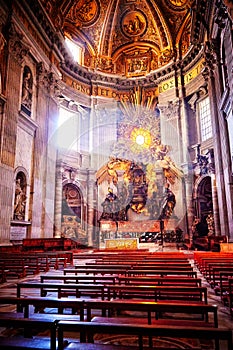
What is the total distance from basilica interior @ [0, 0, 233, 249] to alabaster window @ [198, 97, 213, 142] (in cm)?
7

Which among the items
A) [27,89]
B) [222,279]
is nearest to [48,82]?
[27,89]

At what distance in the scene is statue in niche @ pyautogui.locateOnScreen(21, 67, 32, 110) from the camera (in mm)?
14134

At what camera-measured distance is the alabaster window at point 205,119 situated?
18422 mm

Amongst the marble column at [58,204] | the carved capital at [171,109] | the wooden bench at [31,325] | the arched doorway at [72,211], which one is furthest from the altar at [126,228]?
the wooden bench at [31,325]

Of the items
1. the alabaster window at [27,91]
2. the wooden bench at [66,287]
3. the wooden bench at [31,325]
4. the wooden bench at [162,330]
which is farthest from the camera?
the alabaster window at [27,91]

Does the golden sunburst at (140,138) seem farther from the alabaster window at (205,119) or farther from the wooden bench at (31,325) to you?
the wooden bench at (31,325)

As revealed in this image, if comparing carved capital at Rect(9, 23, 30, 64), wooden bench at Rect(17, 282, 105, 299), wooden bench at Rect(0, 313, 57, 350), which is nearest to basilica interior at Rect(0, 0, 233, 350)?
carved capital at Rect(9, 23, 30, 64)

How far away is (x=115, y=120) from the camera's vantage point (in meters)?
22.6

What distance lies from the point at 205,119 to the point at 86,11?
39.8ft

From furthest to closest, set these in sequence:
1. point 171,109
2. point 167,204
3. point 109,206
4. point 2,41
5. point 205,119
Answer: point 171,109 < point 109,206 < point 167,204 < point 205,119 < point 2,41

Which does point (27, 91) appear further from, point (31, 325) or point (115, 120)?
point (31, 325)

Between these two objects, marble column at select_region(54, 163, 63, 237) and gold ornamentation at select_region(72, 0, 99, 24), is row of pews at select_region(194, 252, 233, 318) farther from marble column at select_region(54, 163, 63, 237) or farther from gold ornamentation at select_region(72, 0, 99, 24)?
gold ornamentation at select_region(72, 0, 99, 24)

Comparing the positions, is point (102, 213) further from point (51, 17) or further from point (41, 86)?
point (51, 17)

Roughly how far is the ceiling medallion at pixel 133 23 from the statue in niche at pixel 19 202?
16470mm
